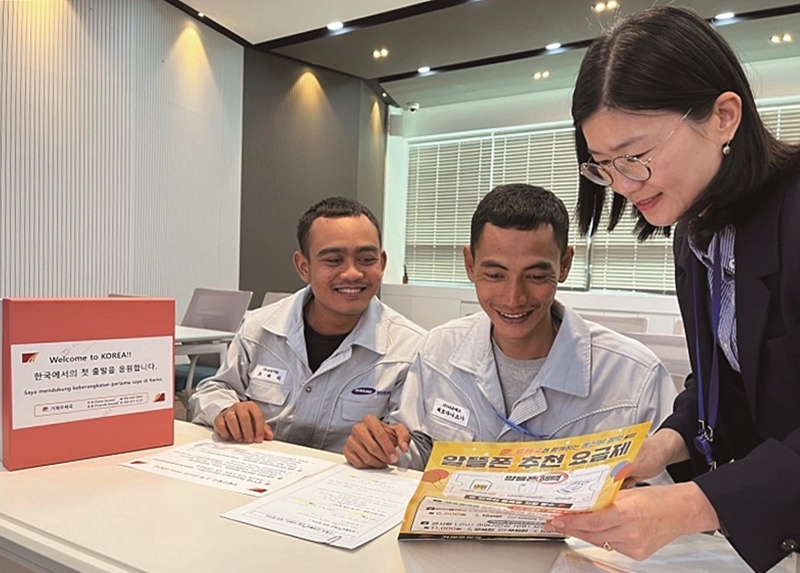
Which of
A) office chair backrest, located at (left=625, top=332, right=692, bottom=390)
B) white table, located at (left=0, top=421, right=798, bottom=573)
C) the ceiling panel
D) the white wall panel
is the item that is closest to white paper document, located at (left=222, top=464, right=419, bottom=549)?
white table, located at (left=0, top=421, right=798, bottom=573)

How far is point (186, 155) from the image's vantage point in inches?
220

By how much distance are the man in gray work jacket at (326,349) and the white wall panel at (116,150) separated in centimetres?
351

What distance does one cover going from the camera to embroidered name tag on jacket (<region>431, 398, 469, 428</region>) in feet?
4.57

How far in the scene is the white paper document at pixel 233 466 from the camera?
102 cm

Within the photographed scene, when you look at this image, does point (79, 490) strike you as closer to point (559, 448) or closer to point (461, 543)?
point (461, 543)

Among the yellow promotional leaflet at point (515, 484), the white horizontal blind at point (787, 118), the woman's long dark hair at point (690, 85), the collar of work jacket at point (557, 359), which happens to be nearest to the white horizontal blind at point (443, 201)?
the white horizontal blind at point (787, 118)

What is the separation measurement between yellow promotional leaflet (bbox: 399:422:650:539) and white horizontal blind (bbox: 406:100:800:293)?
18.2 feet

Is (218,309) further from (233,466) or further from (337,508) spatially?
(337,508)

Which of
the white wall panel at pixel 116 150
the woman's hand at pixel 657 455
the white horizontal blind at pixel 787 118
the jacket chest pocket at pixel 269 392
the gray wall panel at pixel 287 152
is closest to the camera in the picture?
the woman's hand at pixel 657 455

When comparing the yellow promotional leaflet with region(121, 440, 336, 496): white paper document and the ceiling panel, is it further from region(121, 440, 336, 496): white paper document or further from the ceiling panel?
the ceiling panel

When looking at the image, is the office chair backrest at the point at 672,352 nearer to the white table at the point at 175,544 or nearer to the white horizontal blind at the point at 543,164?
the white table at the point at 175,544

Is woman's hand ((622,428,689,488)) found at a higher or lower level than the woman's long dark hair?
lower

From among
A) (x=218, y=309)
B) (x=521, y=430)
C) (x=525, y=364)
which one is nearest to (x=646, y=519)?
(x=521, y=430)

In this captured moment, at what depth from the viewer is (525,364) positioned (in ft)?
4.73
